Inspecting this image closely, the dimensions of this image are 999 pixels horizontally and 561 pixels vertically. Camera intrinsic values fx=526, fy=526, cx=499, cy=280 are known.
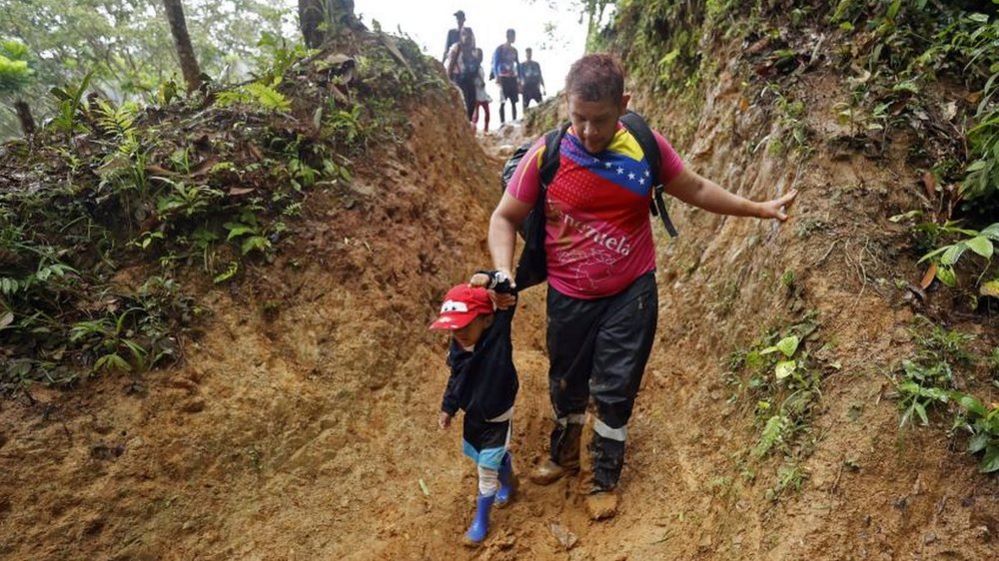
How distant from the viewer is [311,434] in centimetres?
383

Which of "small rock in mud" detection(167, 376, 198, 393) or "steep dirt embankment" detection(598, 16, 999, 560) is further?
"small rock in mud" detection(167, 376, 198, 393)

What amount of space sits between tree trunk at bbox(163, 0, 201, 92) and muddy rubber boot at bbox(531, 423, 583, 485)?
225 inches

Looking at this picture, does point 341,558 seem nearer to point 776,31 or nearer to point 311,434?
point 311,434

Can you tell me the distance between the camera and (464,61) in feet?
37.4

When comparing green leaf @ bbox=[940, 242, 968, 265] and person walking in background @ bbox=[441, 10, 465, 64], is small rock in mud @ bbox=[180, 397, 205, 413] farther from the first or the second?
person walking in background @ bbox=[441, 10, 465, 64]

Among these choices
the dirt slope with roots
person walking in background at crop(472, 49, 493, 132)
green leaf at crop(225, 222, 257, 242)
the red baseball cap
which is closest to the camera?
the dirt slope with roots

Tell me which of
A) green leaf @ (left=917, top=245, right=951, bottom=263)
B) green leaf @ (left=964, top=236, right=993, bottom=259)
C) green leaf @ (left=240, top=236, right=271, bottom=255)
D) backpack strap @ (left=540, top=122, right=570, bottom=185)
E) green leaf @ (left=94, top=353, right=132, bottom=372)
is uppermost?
backpack strap @ (left=540, top=122, right=570, bottom=185)

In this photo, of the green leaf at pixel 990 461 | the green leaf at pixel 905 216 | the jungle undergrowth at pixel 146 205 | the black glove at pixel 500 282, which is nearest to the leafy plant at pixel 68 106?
the jungle undergrowth at pixel 146 205

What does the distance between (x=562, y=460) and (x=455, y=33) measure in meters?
10.4

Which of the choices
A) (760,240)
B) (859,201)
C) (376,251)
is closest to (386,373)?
(376,251)

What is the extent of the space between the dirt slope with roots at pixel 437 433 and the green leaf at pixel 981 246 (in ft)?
1.46

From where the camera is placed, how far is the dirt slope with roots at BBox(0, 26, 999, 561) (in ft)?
8.49

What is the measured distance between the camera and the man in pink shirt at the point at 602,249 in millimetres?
2945

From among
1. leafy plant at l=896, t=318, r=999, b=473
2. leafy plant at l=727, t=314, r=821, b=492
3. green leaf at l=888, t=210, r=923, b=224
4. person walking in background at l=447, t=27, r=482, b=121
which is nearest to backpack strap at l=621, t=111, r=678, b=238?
leafy plant at l=727, t=314, r=821, b=492
